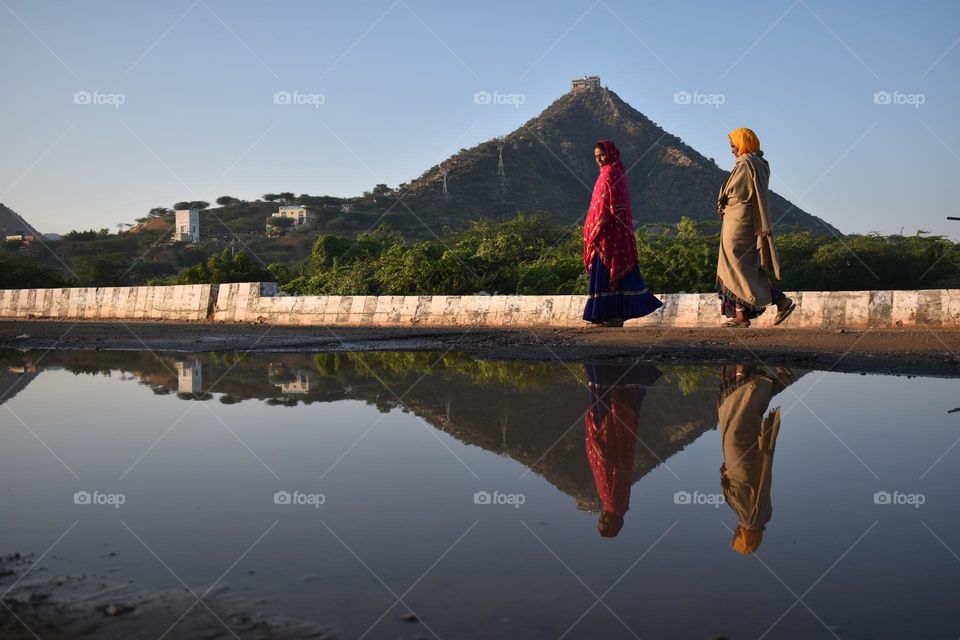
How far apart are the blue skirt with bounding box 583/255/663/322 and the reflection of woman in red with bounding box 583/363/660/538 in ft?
9.13

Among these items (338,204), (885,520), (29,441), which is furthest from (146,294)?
(338,204)

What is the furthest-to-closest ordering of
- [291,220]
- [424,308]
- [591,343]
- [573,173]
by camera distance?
[573,173] < [291,220] < [424,308] < [591,343]

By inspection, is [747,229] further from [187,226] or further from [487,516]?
[187,226]

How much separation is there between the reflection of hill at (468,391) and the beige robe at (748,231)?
1.82 m

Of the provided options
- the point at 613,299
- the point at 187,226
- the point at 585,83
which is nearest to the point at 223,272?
the point at 613,299

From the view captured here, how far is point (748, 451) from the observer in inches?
191

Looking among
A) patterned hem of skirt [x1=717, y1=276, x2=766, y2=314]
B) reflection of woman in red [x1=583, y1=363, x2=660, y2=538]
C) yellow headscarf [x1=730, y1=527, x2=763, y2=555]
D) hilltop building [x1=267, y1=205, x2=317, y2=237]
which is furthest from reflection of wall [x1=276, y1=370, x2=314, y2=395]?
hilltop building [x1=267, y1=205, x2=317, y2=237]

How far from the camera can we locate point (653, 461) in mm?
4668

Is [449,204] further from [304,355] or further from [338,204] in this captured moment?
[304,355]

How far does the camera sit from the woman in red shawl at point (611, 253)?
39.8 feet

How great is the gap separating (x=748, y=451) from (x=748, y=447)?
0.41 feet

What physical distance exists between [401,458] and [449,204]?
117870mm

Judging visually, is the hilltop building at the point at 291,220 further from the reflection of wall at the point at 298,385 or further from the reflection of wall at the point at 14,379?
the reflection of wall at the point at 298,385

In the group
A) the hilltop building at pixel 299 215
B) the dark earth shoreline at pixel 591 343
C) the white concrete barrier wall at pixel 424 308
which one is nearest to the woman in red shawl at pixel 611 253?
the dark earth shoreline at pixel 591 343
